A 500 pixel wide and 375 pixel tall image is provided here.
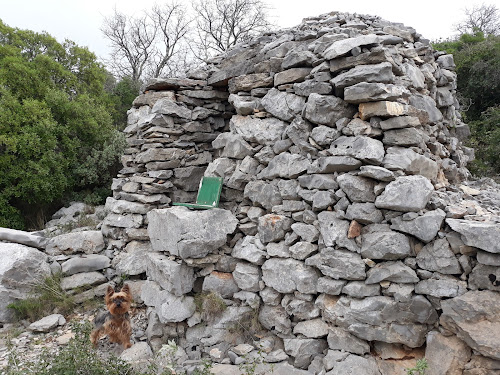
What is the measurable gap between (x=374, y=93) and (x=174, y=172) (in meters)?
3.49

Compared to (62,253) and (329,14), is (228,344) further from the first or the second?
(329,14)

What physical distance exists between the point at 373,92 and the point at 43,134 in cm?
848

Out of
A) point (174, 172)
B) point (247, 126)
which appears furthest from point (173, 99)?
point (247, 126)

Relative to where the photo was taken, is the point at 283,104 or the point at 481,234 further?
the point at 283,104

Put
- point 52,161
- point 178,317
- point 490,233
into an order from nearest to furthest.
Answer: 1. point 490,233
2. point 178,317
3. point 52,161

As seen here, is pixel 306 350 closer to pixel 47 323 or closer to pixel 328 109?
pixel 328 109

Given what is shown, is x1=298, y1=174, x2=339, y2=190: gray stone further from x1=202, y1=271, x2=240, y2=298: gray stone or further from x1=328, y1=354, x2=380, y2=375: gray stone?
x1=328, y1=354, x2=380, y2=375: gray stone

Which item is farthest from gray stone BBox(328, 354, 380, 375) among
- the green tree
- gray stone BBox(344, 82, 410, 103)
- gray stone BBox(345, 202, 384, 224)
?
the green tree

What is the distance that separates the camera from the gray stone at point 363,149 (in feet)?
11.6

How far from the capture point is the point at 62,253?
5844 mm

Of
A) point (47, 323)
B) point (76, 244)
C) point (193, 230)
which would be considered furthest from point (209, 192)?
point (47, 323)

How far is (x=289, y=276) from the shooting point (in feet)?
12.7

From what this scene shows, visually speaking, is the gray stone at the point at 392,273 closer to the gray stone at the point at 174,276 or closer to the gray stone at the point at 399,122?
the gray stone at the point at 399,122

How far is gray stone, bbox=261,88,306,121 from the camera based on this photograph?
441cm
